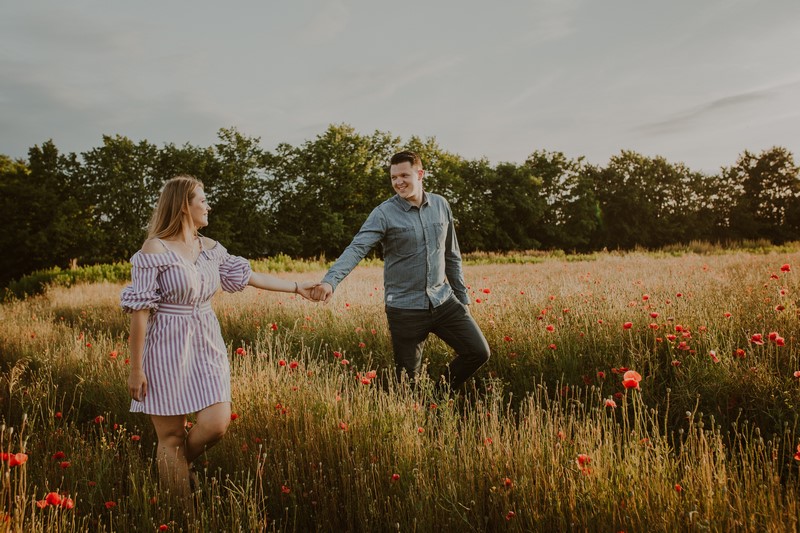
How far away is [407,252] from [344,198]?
3886 centimetres

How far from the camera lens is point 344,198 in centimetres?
4272

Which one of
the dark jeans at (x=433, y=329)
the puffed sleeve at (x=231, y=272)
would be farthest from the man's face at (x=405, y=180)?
the puffed sleeve at (x=231, y=272)

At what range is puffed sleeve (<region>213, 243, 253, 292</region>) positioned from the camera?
3561 mm

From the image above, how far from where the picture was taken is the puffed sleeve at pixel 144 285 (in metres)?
2.96

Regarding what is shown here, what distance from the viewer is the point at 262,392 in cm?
420

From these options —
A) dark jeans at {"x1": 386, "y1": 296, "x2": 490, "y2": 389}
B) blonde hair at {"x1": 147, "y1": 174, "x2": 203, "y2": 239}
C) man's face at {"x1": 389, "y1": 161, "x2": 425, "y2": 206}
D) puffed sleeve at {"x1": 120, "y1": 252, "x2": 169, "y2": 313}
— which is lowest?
dark jeans at {"x1": 386, "y1": 296, "x2": 490, "y2": 389}

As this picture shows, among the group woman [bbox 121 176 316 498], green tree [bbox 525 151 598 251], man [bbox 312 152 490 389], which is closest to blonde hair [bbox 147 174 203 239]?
woman [bbox 121 176 316 498]

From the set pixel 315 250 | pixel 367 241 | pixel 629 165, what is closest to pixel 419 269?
pixel 367 241

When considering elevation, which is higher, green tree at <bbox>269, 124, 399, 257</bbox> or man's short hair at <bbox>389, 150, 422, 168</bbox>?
green tree at <bbox>269, 124, 399, 257</bbox>

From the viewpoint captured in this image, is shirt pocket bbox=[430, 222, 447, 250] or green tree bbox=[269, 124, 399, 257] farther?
green tree bbox=[269, 124, 399, 257]

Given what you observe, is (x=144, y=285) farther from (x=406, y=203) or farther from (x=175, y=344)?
(x=406, y=203)

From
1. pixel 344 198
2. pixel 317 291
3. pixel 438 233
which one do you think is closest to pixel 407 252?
pixel 438 233

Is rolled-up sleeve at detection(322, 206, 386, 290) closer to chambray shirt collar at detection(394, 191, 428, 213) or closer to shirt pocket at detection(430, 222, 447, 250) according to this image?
chambray shirt collar at detection(394, 191, 428, 213)

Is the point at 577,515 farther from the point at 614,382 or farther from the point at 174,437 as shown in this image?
the point at 614,382
